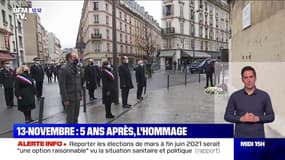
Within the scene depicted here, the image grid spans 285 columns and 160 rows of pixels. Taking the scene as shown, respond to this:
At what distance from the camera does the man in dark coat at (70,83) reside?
10.8 ft

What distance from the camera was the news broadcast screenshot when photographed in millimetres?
2160

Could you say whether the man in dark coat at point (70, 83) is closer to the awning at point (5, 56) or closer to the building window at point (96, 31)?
the building window at point (96, 31)

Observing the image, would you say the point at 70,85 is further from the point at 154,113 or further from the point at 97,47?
the point at 154,113

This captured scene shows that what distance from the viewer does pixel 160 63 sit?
291 cm

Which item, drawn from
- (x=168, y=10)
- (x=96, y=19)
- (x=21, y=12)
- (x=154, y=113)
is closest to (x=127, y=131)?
(x=96, y=19)

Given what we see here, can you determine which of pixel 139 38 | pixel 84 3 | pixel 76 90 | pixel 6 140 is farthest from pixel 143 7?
pixel 6 140

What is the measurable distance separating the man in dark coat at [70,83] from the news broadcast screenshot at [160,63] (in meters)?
0.01

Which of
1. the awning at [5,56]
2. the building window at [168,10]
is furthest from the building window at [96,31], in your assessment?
the awning at [5,56]

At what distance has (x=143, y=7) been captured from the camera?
2922 millimetres

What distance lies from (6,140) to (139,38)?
1614 mm

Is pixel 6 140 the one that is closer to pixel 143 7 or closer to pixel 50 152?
pixel 50 152

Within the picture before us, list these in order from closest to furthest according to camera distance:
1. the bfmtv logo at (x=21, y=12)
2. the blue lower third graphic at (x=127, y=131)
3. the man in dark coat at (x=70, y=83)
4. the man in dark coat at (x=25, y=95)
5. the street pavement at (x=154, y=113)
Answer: the blue lower third graphic at (x=127, y=131) < the bfmtv logo at (x=21, y=12) < the street pavement at (x=154, y=113) < the man in dark coat at (x=70, y=83) < the man in dark coat at (x=25, y=95)

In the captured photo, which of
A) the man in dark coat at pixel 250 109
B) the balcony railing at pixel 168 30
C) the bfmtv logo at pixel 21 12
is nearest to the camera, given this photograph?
the man in dark coat at pixel 250 109

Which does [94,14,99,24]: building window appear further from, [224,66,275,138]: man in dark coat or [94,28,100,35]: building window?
[224,66,275,138]: man in dark coat
